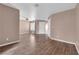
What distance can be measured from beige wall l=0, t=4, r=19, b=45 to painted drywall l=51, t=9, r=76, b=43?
2547 millimetres

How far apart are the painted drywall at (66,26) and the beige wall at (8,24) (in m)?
2.55

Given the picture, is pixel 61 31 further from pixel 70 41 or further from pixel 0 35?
pixel 0 35

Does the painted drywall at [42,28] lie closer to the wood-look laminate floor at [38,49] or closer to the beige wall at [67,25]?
the beige wall at [67,25]

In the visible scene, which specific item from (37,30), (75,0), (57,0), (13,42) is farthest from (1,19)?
(37,30)

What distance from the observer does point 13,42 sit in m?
5.62

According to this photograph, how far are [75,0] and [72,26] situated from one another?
3.37m

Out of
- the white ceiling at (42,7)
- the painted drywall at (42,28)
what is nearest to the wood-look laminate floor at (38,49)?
the white ceiling at (42,7)

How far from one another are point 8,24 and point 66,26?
9.82 ft

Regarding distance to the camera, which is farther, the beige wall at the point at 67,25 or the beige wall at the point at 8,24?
the beige wall at the point at 67,25

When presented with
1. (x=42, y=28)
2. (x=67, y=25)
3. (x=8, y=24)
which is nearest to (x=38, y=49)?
(x=8, y=24)

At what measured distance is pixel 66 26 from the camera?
20.0 feet

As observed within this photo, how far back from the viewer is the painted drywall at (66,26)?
5.58 meters

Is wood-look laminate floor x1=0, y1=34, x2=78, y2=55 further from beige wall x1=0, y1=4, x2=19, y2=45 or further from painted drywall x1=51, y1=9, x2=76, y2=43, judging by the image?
painted drywall x1=51, y1=9, x2=76, y2=43

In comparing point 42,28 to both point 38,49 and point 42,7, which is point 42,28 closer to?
point 42,7
